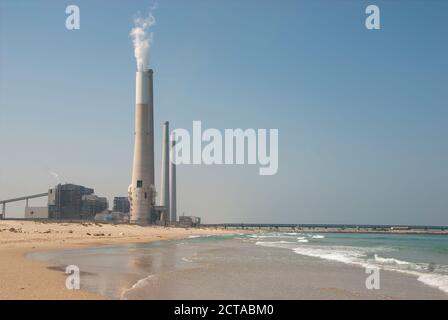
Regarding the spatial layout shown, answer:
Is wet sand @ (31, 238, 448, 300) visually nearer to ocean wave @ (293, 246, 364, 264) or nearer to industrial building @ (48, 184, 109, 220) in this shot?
ocean wave @ (293, 246, 364, 264)

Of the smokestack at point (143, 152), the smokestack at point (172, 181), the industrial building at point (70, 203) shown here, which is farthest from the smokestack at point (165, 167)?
the smokestack at point (143, 152)

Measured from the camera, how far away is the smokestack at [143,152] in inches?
4087

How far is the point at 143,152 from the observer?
341ft

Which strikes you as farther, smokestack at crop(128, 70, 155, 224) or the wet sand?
smokestack at crop(128, 70, 155, 224)

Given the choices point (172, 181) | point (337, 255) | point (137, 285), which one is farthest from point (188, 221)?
point (137, 285)

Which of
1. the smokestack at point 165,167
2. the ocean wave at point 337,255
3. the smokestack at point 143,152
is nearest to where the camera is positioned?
the ocean wave at point 337,255

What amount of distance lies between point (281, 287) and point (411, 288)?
16.7 feet

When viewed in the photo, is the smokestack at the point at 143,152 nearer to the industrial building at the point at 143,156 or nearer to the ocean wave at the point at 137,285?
the industrial building at the point at 143,156

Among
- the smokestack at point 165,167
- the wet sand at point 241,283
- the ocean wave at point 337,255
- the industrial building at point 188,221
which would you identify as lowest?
the industrial building at point 188,221

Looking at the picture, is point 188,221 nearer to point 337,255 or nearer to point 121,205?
point 121,205

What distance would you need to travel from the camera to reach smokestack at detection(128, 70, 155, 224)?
10381 centimetres

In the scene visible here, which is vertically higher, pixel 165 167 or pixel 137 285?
pixel 165 167

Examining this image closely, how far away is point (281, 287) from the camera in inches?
613

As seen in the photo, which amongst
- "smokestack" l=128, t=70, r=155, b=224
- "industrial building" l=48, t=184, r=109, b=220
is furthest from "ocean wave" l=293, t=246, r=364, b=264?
"industrial building" l=48, t=184, r=109, b=220
